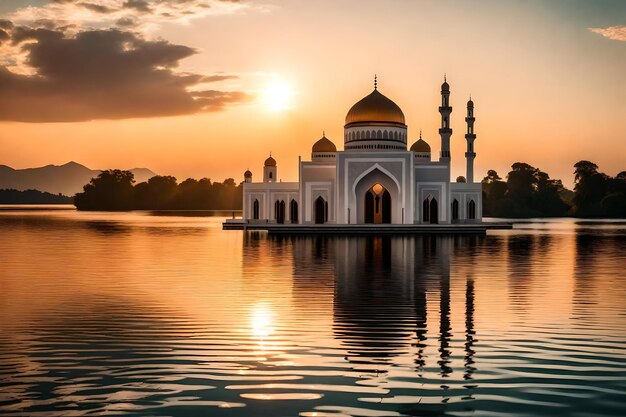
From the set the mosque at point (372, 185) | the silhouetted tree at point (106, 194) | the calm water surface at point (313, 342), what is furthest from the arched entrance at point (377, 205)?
the silhouetted tree at point (106, 194)

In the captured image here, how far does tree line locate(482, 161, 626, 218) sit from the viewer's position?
75750 millimetres

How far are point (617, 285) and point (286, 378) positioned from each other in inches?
365

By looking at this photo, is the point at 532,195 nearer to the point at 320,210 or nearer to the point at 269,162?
the point at 269,162

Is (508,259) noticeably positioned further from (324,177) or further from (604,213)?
(604,213)

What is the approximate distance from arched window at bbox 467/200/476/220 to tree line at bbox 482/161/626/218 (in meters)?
38.9

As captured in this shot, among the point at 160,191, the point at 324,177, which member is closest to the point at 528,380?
the point at 324,177

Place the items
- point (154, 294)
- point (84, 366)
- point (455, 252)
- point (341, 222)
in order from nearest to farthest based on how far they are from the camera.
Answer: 1. point (84, 366)
2. point (154, 294)
3. point (455, 252)
4. point (341, 222)

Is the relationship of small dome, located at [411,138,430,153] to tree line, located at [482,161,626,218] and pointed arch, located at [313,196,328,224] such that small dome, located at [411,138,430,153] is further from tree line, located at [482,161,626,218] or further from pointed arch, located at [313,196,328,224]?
tree line, located at [482,161,626,218]

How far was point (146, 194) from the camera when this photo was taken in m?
123

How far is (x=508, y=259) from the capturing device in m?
18.7

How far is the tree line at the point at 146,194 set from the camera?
121 m

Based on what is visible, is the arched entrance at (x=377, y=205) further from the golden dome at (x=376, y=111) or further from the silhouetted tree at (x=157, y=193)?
the silhouetted tree at (x=157, y=193)

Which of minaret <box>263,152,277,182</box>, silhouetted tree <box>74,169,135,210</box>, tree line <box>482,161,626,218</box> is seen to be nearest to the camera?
minaret <box>263,152,277,182</box>

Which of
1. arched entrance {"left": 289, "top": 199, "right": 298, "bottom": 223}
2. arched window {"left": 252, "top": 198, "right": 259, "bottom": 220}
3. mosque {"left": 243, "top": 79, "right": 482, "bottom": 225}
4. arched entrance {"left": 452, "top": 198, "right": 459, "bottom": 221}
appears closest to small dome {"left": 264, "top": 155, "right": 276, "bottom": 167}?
mosque {"left": 243, "top": 79, "right": 482, "bottom": 225}
